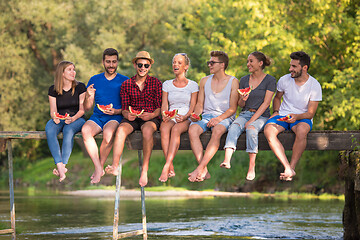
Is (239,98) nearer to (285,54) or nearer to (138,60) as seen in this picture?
(138,60)

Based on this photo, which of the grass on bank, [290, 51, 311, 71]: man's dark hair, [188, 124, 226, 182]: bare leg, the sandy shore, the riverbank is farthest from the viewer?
the sandy shore

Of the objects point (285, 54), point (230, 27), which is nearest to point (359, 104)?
point (285, 54)

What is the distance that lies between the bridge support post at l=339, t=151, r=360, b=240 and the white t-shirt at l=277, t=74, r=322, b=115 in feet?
5.99

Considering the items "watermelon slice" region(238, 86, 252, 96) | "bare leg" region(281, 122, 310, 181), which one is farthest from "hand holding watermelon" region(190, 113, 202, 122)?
"bare leg" region(281, 122, 310, 181)

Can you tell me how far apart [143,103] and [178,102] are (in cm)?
57

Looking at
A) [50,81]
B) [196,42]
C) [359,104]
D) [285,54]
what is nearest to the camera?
[359,104]

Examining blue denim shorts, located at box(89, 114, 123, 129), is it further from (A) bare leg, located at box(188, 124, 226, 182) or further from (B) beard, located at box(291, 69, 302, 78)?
(B) beard, located at box(291, 69, 302, 78)

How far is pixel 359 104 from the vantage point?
1997 cm

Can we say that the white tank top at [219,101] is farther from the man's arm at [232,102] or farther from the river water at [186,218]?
the river water at [186,218]

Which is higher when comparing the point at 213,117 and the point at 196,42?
the point at 196,42

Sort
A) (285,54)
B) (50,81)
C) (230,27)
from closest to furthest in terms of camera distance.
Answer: (285,54) < (230,27) < (50,81)

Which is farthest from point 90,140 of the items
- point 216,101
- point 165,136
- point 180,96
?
point 216,101

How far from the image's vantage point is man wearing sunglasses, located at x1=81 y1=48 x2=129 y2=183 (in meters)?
10.1

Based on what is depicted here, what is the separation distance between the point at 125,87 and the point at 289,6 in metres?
14.7
